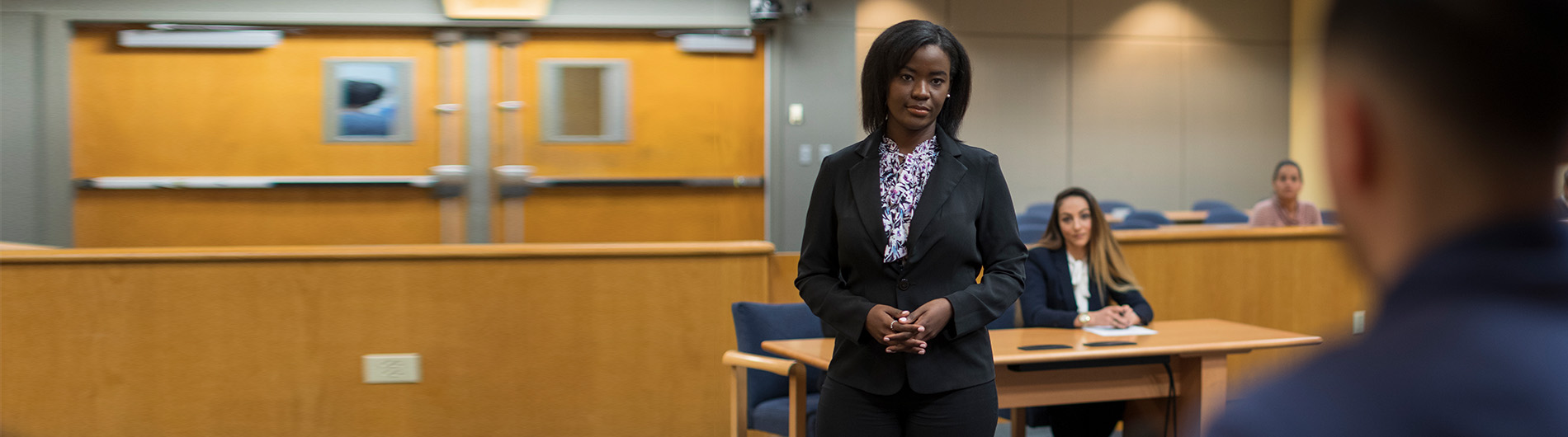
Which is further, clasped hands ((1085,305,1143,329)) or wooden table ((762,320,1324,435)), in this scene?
clasped hands ((1085,305,1143,329))

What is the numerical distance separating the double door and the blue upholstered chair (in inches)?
153

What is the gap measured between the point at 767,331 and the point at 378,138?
458 centimetres

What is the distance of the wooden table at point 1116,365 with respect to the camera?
305 centimetres

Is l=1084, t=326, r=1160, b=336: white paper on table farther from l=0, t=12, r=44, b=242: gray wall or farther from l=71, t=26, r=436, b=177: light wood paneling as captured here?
l=0, t=12, r=44, b=242: gray wall

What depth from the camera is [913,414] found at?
71.1 inches

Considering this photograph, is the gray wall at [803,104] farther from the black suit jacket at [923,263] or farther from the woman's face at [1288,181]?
the black suit jacket at [923,263]

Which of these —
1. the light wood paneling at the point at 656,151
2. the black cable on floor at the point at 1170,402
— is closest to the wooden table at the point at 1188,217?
the light wood paneling at the point at 656,151

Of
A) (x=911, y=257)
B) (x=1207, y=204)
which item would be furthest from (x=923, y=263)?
(x=1207, y=204)

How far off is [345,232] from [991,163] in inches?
242

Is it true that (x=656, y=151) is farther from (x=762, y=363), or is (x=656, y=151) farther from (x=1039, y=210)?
(x=762, y=363)

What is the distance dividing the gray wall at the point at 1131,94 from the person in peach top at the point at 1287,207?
349cm

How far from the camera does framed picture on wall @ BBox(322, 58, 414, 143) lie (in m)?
6.95

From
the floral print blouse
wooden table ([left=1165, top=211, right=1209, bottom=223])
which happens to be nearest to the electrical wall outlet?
the floral print blouse

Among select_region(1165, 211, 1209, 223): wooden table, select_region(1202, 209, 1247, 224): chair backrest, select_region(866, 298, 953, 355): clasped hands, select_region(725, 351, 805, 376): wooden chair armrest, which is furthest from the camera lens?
select_region(1165, 211, 1209, 223): wooden table
